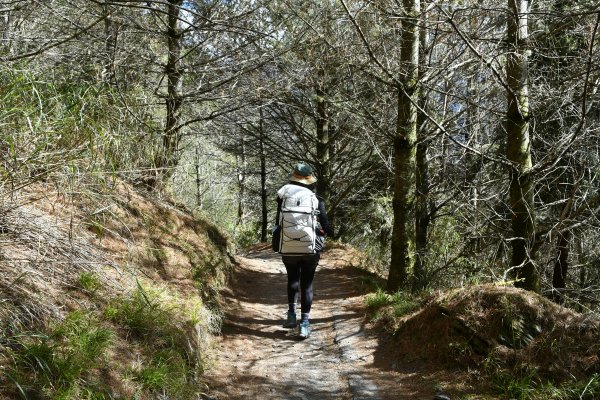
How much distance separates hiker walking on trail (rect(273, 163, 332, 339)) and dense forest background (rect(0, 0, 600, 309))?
5.32 feet

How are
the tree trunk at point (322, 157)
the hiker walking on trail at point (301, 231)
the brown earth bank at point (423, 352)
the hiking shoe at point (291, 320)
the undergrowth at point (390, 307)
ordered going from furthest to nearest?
the tree trunk at point (322, 157), the hiking shoe at point (291, 320), the undergrowth at point (390, 307), the hiker walking on trail at point (301, 231), the brown earth bank at point (423, 352)

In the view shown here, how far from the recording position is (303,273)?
5.79 metres

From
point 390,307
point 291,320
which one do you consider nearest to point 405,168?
point 390,307

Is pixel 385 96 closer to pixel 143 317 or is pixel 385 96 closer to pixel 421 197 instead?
pixel 421 197

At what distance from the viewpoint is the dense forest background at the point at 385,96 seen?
172 inches

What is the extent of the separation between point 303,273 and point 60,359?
312 cm

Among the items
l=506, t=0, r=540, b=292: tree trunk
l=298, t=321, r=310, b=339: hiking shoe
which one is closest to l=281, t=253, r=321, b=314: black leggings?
l=298, t=321, r=310, b=339: hiking shoe

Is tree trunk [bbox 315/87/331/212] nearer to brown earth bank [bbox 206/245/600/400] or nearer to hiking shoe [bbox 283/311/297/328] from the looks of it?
brown earth bank [bbox 206/245/600/400]

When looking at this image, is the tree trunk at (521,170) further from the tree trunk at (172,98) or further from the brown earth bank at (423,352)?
the tree trunk at (172,98)

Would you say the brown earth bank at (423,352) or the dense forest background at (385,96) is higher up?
the dense forest background at (385,96)

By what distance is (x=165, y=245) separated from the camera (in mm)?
6418

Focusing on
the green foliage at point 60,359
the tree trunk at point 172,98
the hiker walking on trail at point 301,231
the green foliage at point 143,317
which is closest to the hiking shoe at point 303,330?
the hiker walking on trail at point 301,231

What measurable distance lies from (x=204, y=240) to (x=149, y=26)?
3.63 metres

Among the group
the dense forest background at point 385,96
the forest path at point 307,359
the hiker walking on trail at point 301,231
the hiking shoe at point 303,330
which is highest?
the dense forest background at point 385,96
